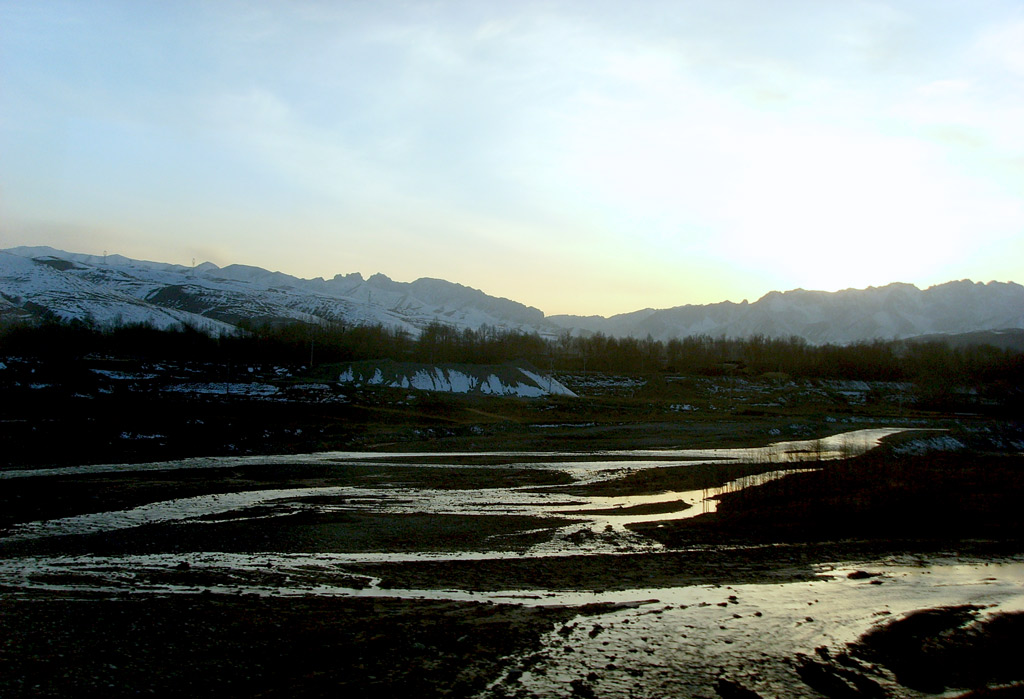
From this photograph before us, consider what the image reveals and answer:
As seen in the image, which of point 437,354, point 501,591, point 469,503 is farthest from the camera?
point 437,354

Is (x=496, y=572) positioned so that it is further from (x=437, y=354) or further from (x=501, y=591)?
(x=437, y=354)

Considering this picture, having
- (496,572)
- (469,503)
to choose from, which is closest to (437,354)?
(469,503)

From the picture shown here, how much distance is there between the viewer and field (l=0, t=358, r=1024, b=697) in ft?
34.0

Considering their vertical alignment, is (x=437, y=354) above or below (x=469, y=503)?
above

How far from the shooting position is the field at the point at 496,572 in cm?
1036

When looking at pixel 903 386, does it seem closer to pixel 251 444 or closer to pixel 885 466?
pixel 885 466

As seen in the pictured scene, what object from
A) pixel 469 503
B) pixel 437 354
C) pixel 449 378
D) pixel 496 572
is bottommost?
pixel 469 503

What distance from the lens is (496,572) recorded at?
53.5 feet

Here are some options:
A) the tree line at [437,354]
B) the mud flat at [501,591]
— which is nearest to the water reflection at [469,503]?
the mud flat at [501,591]

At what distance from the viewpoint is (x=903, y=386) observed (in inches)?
5969

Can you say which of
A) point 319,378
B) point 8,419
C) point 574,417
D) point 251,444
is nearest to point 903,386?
point 574,417

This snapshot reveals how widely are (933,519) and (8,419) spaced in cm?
5384

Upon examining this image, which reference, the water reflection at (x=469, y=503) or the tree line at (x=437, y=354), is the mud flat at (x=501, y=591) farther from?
the tree line at (x=437, y=354)

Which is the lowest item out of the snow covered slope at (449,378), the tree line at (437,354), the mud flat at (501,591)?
the mud flat at (501,591)
